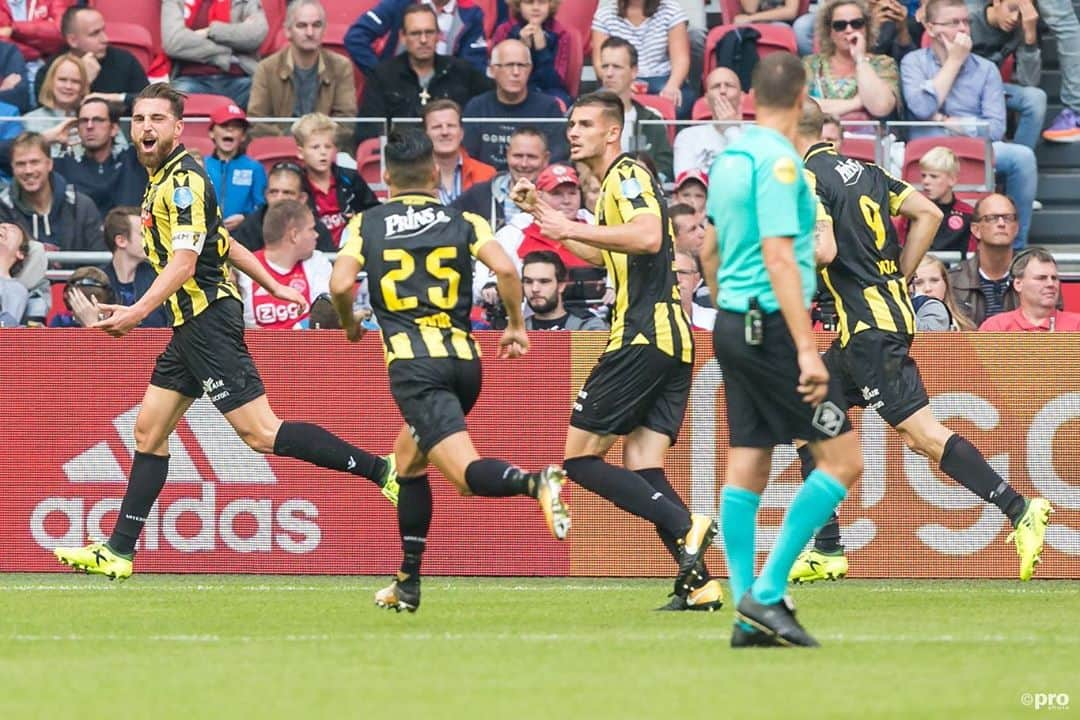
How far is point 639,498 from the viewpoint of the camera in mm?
9391

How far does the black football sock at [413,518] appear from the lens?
9.25 meters

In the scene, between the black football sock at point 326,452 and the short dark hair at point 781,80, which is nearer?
the short dark hair at point 781,80

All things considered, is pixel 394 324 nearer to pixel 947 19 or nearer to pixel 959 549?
pixel 959 549

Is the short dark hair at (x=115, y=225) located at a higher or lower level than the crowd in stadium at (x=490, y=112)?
lower

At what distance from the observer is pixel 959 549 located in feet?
37.8

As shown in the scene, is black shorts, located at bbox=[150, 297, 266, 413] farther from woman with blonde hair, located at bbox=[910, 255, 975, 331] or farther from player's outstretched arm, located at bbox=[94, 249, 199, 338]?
woman with blonde hair, located at bbox=[910, 255, 975, 331]

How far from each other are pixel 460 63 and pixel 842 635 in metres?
8.98

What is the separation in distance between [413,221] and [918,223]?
277 centimetres

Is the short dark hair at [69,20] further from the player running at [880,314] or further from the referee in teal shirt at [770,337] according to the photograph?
the referee in teal shirt at [770,337]

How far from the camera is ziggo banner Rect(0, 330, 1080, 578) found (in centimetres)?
1148

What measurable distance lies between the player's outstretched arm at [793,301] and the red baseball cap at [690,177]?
6.85 metres

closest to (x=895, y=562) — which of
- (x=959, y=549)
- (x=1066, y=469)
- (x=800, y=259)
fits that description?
(x=959, y=549)

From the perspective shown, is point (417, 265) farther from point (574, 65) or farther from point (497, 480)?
point (574, 65)

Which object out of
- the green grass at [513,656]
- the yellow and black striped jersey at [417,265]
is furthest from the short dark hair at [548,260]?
the yellow and black striped jersey at [417,265]
